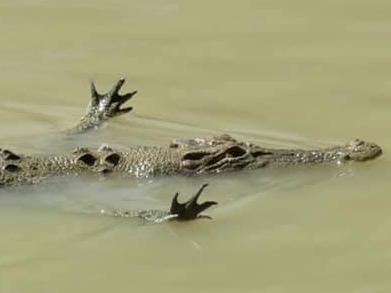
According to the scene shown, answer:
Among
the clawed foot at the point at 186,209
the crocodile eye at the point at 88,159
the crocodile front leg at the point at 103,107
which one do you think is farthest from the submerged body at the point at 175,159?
the clawed foot at the point at 186,209

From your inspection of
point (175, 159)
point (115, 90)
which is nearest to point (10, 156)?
point (175, 159)

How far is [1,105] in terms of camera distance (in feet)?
27.6

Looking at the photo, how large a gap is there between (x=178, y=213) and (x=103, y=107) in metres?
2.24

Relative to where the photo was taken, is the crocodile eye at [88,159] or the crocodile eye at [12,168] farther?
the crocodile eye at [88,159]

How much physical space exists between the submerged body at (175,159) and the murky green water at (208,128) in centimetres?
9

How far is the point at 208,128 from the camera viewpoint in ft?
25.7

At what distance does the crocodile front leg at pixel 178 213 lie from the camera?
6.04 metres

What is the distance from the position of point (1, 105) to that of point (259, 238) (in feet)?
10.7

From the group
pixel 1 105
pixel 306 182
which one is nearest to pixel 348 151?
pixel 306 182

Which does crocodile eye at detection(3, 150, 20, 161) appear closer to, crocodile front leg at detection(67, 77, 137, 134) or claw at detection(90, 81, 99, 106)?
crocodile front leg at detection(67, 77, 137, 134)

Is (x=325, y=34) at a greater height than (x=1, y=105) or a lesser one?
greater

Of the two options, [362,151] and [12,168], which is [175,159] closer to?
[12,168]

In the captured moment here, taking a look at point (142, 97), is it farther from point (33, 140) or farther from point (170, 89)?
point (33, 140)

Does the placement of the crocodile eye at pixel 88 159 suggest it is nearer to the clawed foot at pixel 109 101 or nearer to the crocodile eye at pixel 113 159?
Result: the crocodile eye at pixel 113 159
